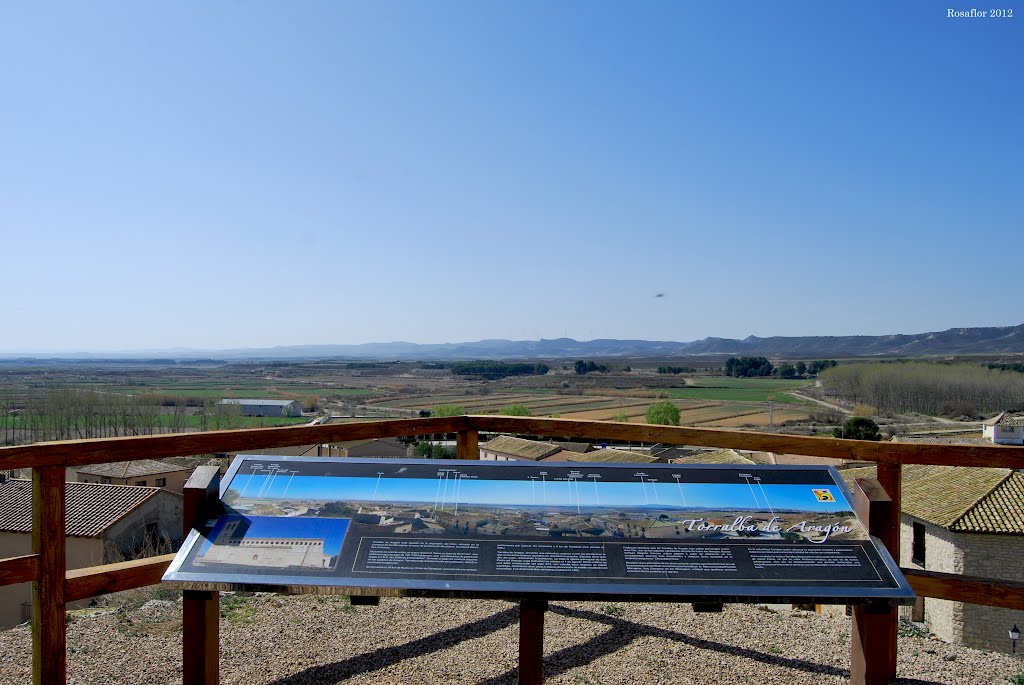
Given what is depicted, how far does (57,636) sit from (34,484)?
64 centimetres

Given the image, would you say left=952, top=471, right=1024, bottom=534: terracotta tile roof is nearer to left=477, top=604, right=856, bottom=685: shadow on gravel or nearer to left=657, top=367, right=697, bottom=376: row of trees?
left=477, top=604, right=856, bottom=685: shadow on gravel

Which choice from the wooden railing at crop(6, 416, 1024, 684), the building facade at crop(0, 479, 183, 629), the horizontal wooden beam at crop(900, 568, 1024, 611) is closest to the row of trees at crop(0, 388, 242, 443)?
the building facade at crop(0, 479, 183, 629)

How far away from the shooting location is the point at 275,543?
8.56ft

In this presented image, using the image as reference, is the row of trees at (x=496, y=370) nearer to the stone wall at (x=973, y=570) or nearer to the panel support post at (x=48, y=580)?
the stone wall at (x=973, y=570)

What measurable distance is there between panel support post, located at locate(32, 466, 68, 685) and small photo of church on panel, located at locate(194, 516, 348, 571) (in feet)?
2.45

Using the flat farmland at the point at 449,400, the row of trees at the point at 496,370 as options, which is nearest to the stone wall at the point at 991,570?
the flat farmland at the point at 449,400

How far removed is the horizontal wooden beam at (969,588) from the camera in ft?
9.62

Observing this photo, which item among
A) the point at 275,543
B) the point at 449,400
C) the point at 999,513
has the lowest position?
the point at 449,400

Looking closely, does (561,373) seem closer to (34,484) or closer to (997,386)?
(997,386)

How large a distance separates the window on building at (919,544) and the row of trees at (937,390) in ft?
187

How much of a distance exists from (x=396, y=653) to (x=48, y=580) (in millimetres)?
1699

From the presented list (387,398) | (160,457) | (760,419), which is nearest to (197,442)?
(160,457)

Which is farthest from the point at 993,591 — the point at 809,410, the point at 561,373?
the point at 561,373

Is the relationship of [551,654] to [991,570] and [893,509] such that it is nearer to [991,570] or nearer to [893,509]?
[893,509]
